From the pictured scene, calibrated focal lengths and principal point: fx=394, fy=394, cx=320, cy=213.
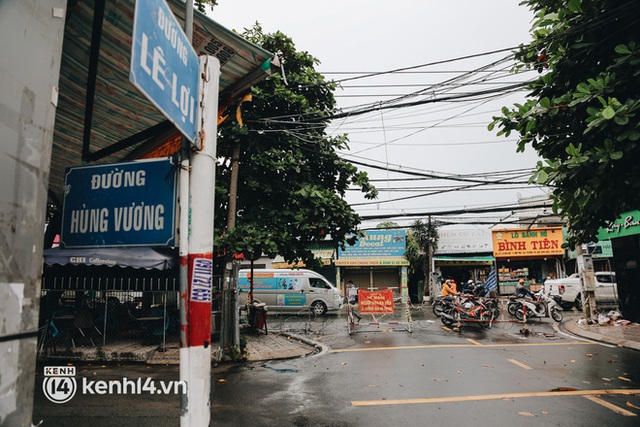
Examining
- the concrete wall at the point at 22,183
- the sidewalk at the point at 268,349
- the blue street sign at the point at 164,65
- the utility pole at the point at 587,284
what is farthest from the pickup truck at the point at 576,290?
the concrete wall at the point at 22,183

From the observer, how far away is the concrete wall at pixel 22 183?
1.53 m

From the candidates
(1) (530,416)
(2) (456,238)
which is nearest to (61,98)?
(1) (530,416)

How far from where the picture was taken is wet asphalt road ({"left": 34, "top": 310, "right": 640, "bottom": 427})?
5.13 metres

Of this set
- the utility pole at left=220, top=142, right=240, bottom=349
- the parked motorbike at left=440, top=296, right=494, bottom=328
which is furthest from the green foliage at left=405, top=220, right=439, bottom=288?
the utility pole at left=220, top=142, right=240, bottom=349

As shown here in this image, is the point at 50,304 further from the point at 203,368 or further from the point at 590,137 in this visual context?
the point at 590,137

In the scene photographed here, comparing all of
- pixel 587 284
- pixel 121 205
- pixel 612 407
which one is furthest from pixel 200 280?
pixel 587 284

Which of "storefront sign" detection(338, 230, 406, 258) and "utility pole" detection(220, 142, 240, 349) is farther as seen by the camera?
"storefront sign" detection(338, 230, 406, 258)

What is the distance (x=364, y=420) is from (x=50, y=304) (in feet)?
28.1

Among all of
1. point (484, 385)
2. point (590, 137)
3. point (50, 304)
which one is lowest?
point (484, 385)

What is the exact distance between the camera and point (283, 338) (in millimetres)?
12359

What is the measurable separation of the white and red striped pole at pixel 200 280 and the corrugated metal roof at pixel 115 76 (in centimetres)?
112

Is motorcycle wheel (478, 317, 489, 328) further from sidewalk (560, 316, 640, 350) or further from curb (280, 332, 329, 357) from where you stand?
curb (280, 332, 329, 357)

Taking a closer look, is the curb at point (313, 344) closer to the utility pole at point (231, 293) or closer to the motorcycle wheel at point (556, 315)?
the utility pole at point (231, 293)

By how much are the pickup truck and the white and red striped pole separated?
830 inches
